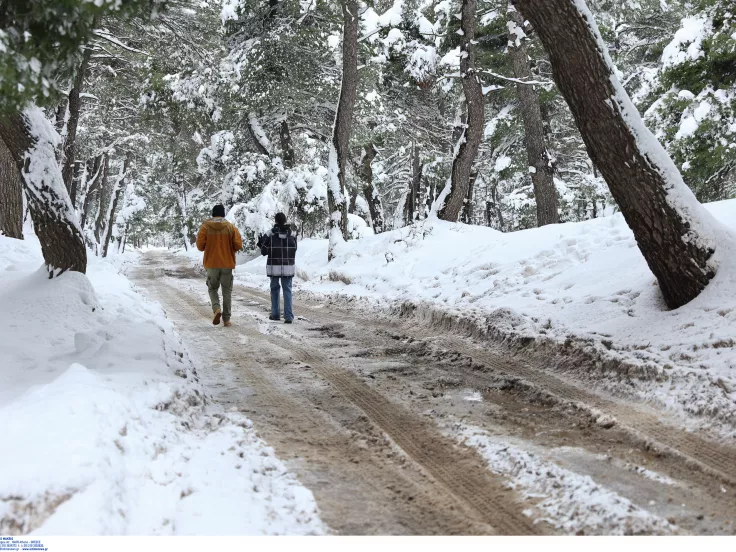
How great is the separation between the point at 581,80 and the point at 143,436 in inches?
204

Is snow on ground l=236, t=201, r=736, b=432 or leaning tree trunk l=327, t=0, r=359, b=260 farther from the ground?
leaning tree trunk l=327, t=0, r=359, b=260

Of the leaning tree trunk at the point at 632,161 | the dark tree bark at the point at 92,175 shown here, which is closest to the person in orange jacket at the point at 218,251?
the leaning tree trunk at the point at 632,161

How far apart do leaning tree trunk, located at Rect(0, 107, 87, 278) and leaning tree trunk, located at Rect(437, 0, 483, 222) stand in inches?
375

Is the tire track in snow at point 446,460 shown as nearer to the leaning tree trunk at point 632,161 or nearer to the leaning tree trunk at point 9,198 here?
the leaning tree trunk at point 632,161

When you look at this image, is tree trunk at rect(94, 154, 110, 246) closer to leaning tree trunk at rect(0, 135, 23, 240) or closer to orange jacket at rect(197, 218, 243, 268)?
leaning tree trunk at rect(0, 135, 23, 240)

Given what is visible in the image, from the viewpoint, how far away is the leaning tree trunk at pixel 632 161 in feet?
17.7

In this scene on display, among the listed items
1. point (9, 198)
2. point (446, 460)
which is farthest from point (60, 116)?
point (446, 460)

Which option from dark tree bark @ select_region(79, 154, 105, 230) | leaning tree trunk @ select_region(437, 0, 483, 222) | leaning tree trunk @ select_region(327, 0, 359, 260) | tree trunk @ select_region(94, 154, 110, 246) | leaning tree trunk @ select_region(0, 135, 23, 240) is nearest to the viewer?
leaning tree trunk @ select_region(0, 135, 23, 240)

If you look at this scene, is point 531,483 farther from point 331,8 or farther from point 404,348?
point 331,8

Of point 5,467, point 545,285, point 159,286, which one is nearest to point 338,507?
point 5,467

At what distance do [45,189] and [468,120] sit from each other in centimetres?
995

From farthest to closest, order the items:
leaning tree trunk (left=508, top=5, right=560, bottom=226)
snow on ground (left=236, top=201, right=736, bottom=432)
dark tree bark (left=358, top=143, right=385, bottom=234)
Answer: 1. dark tree bark (left=358, top=143, right=385, bottom=234)
2. leaning tree trunk (left=508, top=5, right=560, bottom=226)
3. snow on ground (left=236, top=201, right=736, bottom=432)

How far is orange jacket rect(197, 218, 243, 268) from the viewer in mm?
8781

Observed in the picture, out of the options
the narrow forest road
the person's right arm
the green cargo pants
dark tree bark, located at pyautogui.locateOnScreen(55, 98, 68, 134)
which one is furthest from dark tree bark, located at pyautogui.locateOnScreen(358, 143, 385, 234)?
the narrow forest road
